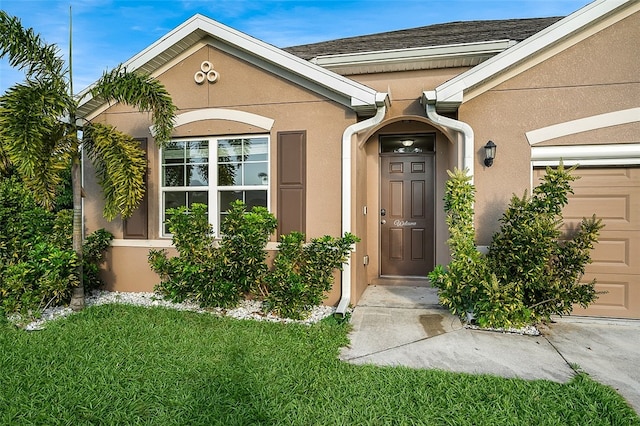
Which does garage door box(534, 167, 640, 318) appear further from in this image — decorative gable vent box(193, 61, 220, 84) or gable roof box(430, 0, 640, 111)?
decorative gable vent box(193, 61, 220, 84)

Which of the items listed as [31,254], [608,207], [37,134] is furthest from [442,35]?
[31,254]

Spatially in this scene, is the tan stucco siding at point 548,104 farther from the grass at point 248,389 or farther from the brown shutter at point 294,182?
A: the grass at point 248,389

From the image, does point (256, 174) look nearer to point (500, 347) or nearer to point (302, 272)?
point (302, 272)

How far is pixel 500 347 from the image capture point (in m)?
3.72

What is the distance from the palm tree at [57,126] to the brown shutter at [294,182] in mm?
1729

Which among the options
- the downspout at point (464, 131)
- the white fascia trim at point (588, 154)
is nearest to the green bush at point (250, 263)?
the downspout at point (464, 131)

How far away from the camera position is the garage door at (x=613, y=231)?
15.1 feet

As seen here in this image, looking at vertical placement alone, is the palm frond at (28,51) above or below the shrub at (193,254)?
above

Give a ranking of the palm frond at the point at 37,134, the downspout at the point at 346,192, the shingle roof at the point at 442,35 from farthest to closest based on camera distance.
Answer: the shingle roof at the point at 442,35 < the downspout at the point at 346,192 < the palm frond at the point at 37,134

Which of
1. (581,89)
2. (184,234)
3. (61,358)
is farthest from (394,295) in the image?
(61,358)

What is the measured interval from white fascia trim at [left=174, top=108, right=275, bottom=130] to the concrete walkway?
3.10 m

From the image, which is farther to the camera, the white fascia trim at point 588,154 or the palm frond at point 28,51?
the white fascia trim at point 588,154

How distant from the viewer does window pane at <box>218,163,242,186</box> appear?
18.3ft

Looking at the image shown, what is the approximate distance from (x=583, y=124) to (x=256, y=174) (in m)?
4.53
